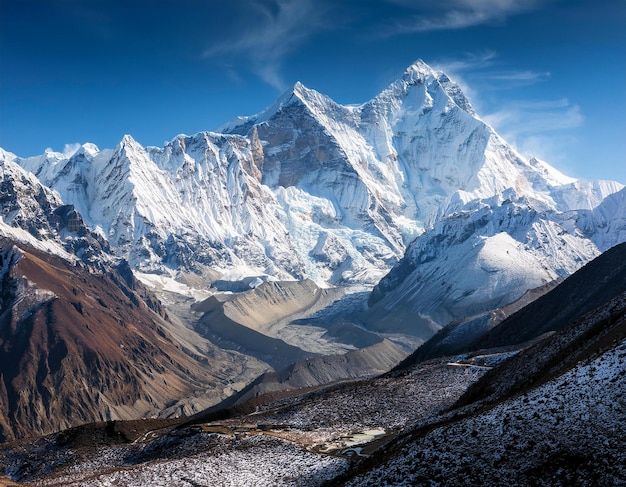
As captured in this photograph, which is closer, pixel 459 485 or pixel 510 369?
pixel 459 485

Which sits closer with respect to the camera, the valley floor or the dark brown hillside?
the valley floor

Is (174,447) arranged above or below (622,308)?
above

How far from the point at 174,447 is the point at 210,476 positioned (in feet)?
61.9

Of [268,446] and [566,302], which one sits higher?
[268,446]

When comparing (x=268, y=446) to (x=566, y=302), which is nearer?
(x=268, y=446)

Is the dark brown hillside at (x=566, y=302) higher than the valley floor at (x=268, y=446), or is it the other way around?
the valley floor at (x=268, y=446)

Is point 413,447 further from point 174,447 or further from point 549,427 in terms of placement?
point 174,447

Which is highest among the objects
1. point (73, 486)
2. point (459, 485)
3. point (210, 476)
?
point (73, 486)

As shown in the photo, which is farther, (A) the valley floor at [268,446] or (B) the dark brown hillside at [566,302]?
Result: (B) the dark brown hillside at [566,302]

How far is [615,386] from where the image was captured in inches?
1700

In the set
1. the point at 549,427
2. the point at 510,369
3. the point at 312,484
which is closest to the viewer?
the point at 549,427

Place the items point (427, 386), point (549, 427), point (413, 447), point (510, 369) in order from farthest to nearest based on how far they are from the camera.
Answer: point (427, 386), point (510, 369), point (413, 447), point (549, 427)

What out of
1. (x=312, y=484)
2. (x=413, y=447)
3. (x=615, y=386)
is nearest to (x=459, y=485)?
(x=413, y=447)

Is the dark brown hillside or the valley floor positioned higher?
the valley floor
